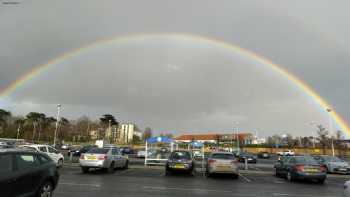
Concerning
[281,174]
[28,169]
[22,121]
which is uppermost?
[22,121]

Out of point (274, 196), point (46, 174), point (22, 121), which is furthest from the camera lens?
point (22, 121)

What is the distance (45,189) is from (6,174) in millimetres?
1757

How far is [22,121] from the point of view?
10775 centimetres

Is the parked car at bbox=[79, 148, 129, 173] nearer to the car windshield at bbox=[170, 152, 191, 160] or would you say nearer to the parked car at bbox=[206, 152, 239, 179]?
the car windshield at bbox=[170, 152, 191, 160]

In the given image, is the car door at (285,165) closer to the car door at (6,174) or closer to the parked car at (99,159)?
the parked car at (99,159)

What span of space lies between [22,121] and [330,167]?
10724 cm

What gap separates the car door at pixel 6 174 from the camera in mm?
6848

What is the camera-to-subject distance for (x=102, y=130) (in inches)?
4311

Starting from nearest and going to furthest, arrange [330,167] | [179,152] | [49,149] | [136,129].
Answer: [179,152] < [49,149] < [330,167] < [136,129]

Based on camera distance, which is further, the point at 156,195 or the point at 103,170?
the point at 103,170

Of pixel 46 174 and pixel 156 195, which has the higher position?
pixel 46 174

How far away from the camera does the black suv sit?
709 cm

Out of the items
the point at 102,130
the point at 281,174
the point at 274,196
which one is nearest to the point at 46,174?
the point at 274,196

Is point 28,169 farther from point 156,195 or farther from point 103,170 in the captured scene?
point 103,170
